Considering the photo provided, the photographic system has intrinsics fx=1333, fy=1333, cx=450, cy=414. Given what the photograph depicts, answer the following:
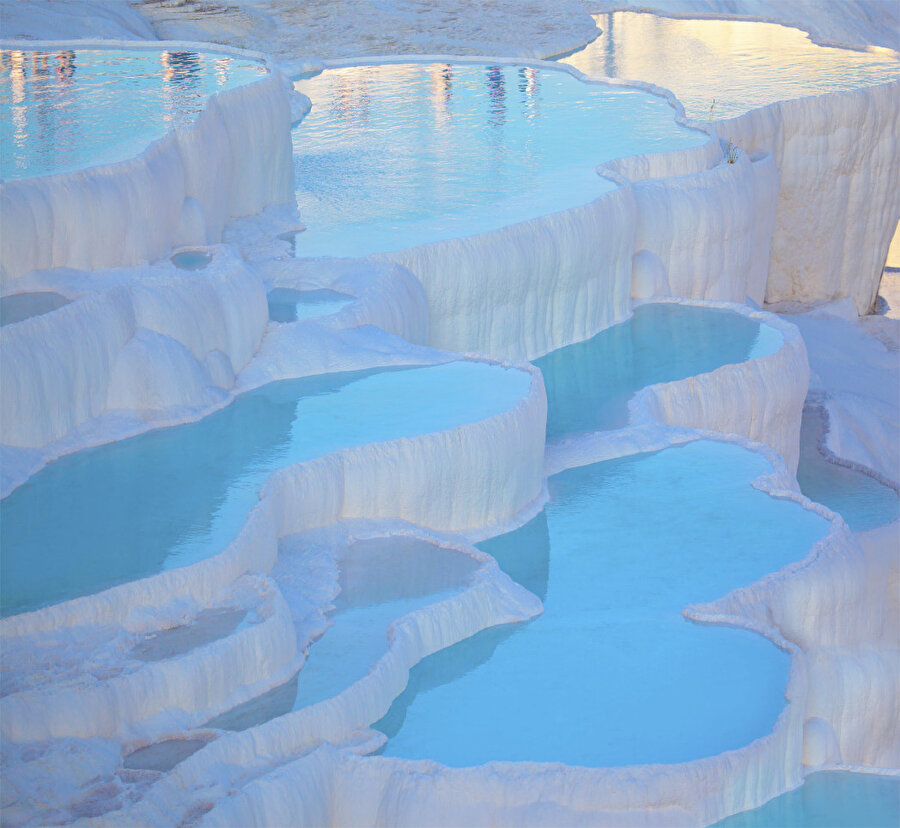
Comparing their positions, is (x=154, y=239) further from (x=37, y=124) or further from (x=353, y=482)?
(x=353, y=482)

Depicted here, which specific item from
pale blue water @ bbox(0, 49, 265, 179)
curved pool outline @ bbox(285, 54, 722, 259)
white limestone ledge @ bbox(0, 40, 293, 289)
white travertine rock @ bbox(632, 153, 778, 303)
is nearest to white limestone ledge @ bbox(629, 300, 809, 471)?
white travertine rock @ bbox(632, 153, 778, 303)

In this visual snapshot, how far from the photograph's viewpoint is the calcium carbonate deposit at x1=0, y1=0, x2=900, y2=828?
17.2 ft

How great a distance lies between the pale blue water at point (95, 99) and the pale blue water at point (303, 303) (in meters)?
1.32

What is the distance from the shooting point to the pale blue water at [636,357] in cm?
884

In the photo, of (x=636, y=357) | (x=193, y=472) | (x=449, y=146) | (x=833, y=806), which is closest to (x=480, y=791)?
(x=833, y=806)

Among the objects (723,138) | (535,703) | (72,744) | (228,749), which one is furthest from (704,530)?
(723,138)

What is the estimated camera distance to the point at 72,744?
5051 millimetres

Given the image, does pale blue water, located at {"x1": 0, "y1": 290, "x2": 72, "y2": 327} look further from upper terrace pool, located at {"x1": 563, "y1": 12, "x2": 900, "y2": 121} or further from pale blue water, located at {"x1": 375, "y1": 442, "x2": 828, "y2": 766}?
upper terrace pool, located at {"x1": 563, "y1": 12, "x2": 900, "y2": 121}

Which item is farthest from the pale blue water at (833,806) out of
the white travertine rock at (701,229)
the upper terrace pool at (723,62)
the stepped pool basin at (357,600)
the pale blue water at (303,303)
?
the upper terrace pool at (723,62)

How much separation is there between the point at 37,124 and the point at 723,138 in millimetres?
6374

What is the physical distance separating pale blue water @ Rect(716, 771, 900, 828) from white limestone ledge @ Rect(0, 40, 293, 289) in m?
4.89

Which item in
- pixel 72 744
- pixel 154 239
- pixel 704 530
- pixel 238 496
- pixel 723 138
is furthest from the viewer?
pixel 723 138

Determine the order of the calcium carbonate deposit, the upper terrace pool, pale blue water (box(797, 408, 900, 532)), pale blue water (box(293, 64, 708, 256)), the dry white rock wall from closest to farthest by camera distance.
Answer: the calcium carbonate deposit < pale blue water (box(797, 408, 900, 532)) < pale blue water (box(293, 64, 708, 256)) < the dry white rock wall < the upper terrace pool

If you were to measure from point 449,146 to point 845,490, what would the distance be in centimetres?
459
